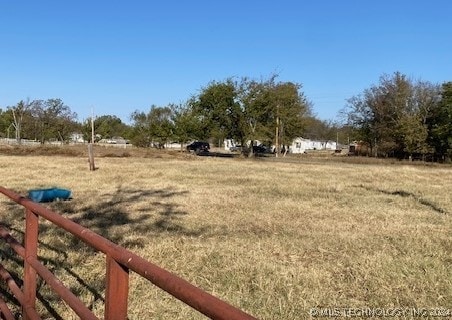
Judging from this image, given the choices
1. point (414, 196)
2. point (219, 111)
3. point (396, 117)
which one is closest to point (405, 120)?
point (396, 117)

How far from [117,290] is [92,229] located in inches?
245

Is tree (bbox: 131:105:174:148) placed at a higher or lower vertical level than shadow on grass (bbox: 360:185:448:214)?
higher

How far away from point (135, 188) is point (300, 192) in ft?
15.8

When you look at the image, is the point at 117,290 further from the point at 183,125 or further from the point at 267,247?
the point at 183,125

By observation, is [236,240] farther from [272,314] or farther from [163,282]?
[163,282]

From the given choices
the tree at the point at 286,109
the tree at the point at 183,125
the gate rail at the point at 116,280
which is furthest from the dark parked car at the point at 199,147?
the gate rail at the point at 116,280

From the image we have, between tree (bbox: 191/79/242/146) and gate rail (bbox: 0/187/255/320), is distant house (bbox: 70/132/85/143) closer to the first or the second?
tree (bbox: 191/79/242/146)

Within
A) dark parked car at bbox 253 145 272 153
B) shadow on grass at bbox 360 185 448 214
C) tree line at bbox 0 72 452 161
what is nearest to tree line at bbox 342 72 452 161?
tree line at bbox 0 72 452 161

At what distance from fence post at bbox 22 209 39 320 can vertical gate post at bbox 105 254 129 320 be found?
53.6 inches

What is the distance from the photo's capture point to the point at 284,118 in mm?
50438

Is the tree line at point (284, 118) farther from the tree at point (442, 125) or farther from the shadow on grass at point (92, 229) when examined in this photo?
the shadow on grass at point (92, 229)

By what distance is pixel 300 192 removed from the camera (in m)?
13.7

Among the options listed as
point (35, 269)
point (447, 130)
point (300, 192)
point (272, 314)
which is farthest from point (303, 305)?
point (447, 130)

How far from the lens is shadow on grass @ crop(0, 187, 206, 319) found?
4796 mm
